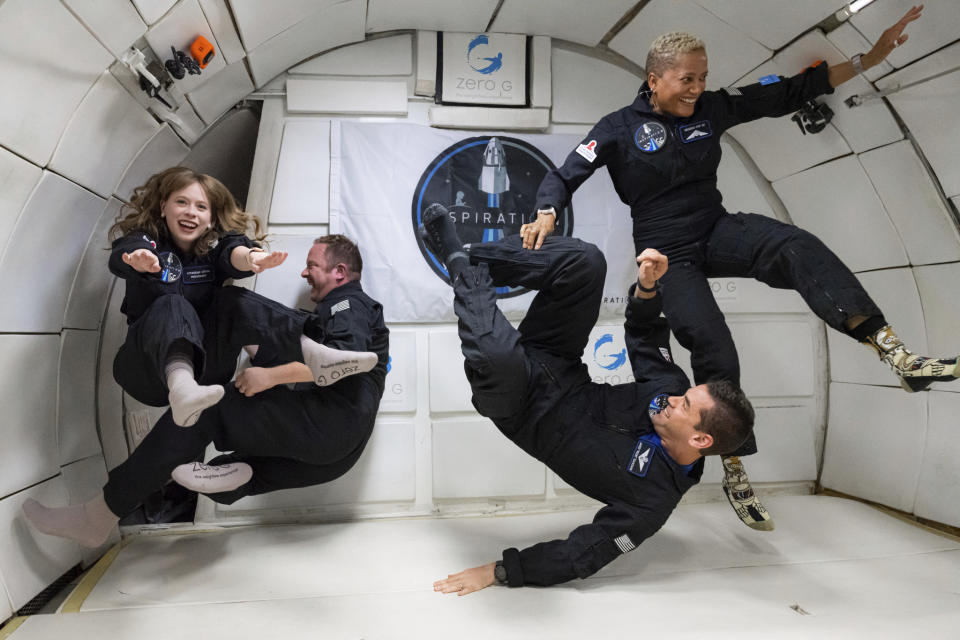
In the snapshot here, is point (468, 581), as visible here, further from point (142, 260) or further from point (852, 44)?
point (852, 44)

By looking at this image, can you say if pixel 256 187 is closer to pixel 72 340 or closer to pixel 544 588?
pixel 72 340

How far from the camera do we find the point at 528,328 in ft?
8.04

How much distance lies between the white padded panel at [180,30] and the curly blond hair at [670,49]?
178 cm

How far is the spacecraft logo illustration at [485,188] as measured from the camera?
11.0 ft

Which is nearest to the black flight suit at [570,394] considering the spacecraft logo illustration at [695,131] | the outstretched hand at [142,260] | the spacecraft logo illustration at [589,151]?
the spacecraft logo illustration at [589,151]

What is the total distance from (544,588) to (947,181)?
2536 millimetres

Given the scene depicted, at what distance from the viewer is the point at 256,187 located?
322 cm

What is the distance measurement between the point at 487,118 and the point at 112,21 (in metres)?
1.89

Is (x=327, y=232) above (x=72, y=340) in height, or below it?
above

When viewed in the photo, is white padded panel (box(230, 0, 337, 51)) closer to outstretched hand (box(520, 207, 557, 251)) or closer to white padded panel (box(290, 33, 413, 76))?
white padded panel (box(290, 33, 413, 76))

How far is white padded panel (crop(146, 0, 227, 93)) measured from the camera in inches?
87.0

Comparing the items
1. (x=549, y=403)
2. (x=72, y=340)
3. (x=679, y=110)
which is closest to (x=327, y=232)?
(x=72, y=340)

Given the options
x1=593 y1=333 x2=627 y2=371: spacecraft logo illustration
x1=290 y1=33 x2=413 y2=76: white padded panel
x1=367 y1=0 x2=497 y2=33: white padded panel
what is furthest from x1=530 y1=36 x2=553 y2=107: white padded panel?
x1=593 y1=333 x2=627 y2=371: spacecraft logo illustration

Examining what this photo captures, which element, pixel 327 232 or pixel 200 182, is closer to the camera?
pixel 200 182
